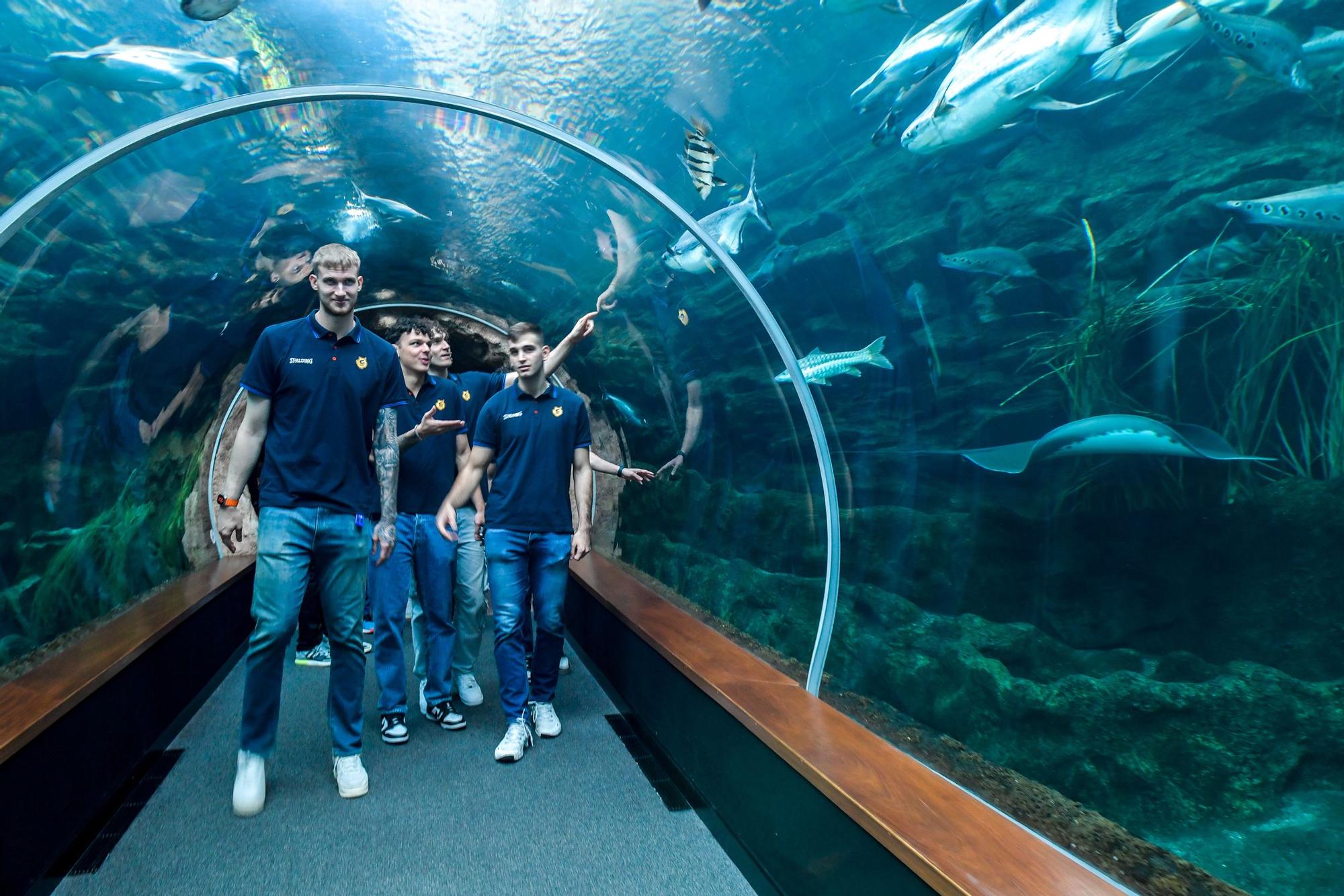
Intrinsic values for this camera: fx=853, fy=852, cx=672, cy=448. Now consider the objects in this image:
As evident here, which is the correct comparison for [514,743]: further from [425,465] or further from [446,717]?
[425,465]

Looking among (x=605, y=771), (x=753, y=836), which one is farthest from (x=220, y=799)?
(x=753, y=836)

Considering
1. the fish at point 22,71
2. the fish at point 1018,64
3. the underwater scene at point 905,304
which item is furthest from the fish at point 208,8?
the fish at point 1018,64

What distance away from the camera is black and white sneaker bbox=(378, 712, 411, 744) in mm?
3836

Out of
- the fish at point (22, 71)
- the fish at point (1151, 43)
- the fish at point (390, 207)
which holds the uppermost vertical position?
the fish at point (390, 207)

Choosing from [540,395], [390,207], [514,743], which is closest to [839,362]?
[540,395]

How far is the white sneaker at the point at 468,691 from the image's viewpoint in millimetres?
4438

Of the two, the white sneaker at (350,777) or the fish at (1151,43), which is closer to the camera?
the fish at (1151,43)

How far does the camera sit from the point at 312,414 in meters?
3.00

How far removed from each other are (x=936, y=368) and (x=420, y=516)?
257cm

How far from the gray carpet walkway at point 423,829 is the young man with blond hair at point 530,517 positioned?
33 centimetres

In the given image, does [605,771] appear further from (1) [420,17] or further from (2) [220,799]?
(1) [420,17]

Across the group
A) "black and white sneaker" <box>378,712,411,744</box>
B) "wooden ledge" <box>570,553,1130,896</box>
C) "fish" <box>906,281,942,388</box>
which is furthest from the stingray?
"black and white sneaker" <box>378,712,411,744</box>

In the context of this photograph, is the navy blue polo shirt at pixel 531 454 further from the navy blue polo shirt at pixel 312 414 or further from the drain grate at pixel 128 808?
the drain grate at pixel 128 808

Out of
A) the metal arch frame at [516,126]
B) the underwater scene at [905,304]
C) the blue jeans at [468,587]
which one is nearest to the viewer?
the underwater scene at [905,304]
